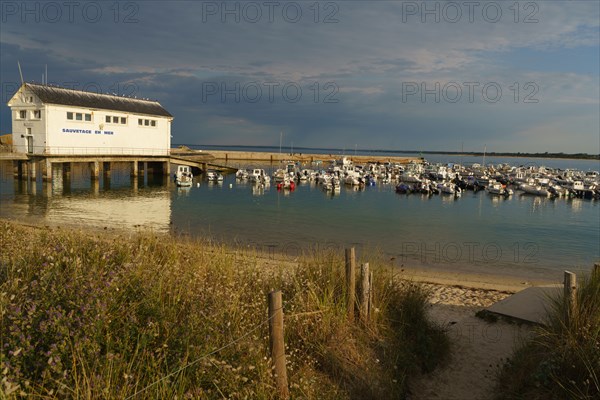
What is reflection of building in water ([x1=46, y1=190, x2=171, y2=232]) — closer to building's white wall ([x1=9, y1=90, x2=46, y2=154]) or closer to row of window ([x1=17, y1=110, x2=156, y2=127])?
building's white wall ([x1=9, y1=90, x2=46, y2=154])

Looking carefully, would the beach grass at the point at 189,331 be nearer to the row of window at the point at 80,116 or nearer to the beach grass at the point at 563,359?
the beach grass at the point at 563,359

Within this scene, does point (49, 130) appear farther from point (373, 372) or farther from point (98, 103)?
point (373, 372)

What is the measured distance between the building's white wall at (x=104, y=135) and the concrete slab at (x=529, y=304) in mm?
44020

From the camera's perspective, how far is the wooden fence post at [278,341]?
5.29 metres

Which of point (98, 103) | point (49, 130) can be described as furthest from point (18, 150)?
point (98, 103)

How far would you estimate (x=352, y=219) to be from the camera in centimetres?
3491

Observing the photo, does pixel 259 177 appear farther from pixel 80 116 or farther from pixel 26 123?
pixel 26 123

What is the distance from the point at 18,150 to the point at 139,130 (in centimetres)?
1286

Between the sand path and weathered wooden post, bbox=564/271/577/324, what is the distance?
154 cm

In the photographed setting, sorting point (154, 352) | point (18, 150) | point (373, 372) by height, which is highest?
point (18, 150)

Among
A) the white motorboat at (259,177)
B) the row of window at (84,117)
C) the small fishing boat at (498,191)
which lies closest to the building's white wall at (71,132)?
the row of window at (84,117)

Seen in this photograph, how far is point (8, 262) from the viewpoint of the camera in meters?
7.24

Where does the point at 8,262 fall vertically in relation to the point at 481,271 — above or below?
above

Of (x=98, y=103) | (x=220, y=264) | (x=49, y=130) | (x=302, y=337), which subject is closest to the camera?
(x=302, y=337)
